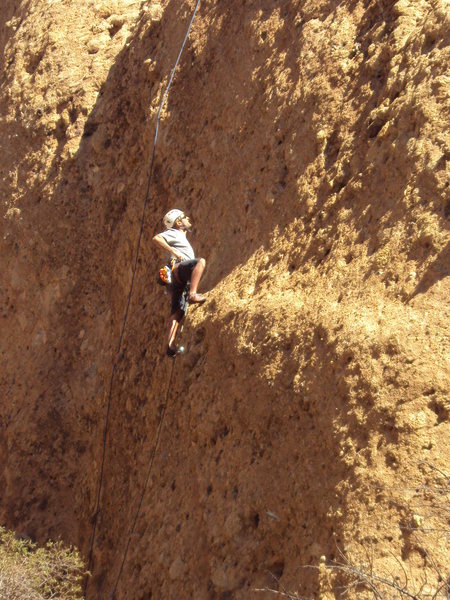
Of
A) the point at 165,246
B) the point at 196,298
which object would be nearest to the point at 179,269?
the point at 165,246

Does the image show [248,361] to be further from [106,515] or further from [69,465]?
[69,465]

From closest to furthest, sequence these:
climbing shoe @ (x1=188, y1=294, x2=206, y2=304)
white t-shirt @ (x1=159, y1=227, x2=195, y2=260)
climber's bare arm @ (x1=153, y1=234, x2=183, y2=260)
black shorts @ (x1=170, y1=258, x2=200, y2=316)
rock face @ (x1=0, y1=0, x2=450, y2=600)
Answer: rock face @ (x1=0, y1=0, x2=450, y2=600) < climbing shoe @ (x1=188, y1=294, x2=206, y2=304) < black shorts @ (x1=170, y1=258, x2=200, y2=316) < climber's bare arm @ (x1=153, y1=234, x2=183, y2=260) < white t-shirt @ (x1=159, y1=227, x2=195, y2=260)

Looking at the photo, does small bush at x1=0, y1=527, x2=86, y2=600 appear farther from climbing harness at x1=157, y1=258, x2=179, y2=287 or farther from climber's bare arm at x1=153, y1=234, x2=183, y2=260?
climber's bare arm at x1=153, y1=234, x2=183, y2=260

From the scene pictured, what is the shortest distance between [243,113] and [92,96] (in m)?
3.21

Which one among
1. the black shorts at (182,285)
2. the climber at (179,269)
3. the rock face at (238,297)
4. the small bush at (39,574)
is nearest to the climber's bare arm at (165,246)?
the climber at (179,269)

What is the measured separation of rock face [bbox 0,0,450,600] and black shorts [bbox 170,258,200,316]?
0.51 feet

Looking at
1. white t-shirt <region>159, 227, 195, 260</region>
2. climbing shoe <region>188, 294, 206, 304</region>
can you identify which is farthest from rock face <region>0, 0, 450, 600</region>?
white t-shirt <region>159, 227, 195, 260</region>

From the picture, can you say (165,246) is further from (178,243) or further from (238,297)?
(238,297)

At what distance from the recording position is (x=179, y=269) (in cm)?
737

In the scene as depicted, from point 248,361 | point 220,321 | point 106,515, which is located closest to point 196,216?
point 220,321

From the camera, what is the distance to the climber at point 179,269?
23.5 ft

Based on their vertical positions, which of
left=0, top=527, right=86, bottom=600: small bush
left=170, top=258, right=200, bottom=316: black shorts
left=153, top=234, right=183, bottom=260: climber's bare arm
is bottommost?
left=0, top=527, right=86, bottom=600: small bush

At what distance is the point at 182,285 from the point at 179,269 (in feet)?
0.46

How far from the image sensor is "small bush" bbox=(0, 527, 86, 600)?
7.41m
